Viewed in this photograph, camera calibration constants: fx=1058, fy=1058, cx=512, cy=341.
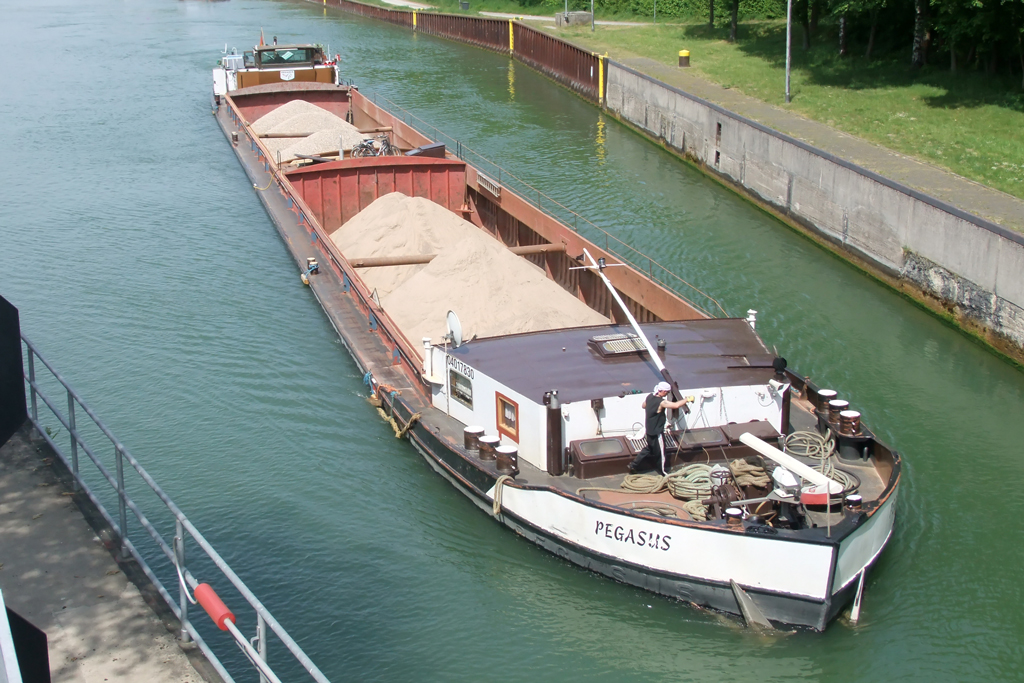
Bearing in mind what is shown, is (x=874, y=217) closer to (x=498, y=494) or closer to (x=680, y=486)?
(x=680, y=486)

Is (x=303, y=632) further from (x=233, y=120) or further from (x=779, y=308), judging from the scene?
(x=233, y=120)

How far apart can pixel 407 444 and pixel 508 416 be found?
3304mm

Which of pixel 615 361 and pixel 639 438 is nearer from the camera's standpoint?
pixel 639 438

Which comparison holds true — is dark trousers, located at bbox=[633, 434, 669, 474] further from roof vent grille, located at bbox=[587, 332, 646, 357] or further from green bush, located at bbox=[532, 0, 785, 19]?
green bush, located at bbox=[532, 0, 785, 19]

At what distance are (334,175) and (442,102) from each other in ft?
72.2

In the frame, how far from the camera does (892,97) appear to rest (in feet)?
114

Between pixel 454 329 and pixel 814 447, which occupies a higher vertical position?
pixel 454 329

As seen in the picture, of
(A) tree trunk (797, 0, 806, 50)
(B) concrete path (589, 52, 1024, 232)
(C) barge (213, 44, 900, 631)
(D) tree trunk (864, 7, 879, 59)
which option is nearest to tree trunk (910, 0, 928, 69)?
(D) tree trunk (864, 7, 879, 59)

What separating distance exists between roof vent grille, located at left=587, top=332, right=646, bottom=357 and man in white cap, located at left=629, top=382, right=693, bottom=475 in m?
1.39

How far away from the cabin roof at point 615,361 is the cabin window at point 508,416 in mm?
238

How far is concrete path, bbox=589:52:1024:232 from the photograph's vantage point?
24.1 m

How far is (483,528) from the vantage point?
15141mm

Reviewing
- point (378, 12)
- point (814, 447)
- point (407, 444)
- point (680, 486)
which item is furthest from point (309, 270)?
point (378, 12)

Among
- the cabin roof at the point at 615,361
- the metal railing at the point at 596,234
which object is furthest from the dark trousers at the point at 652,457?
the metal railing at the point at 596,234
